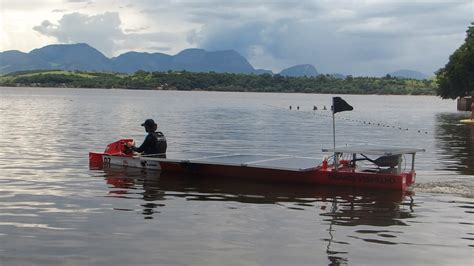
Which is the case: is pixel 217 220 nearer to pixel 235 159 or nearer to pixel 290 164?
pixel 290 164

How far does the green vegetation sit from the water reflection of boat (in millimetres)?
81830

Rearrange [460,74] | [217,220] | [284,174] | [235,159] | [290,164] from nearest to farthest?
[217,220] < [284,174] < [290,164] < [235,159] < [460,74]


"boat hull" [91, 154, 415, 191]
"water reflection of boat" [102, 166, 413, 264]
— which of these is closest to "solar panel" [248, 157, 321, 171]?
"boat hull" [91, 154, 415, 191]

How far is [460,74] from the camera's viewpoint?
3880 inches

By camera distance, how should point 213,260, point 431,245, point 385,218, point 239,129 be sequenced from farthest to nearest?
point 239,129
point 385,218
point 431,245
point 213,260

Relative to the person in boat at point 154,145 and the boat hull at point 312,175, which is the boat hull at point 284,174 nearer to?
the boat hull at point 312,175

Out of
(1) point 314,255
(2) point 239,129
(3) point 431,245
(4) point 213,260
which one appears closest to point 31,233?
(4) point 213,260

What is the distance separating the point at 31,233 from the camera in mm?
14367

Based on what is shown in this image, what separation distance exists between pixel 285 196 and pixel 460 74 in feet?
283

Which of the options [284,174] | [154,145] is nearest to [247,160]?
[284,174]

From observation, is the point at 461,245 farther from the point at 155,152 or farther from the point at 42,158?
the point at 42,158

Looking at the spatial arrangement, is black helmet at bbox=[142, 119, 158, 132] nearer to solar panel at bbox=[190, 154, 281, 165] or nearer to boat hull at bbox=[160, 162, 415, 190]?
boat hull at bbox=[160, 162, 415, 190]

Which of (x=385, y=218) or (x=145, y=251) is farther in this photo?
(x=385, y=218)

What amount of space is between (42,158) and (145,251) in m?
18.3
